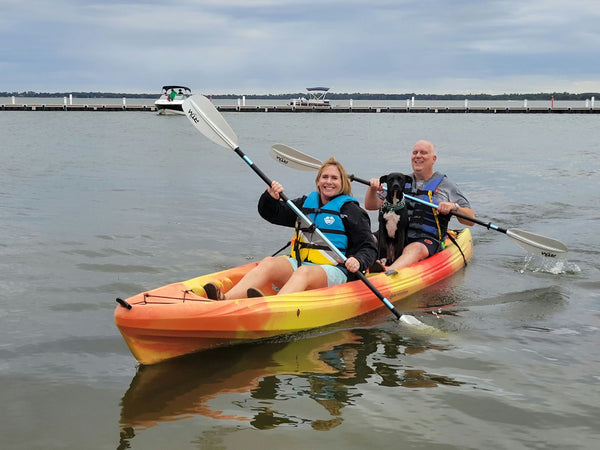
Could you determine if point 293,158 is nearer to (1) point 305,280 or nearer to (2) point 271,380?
(1) point 305,280

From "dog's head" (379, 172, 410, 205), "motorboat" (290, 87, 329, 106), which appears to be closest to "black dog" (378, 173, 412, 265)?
"dog's head" (379, 172, 410, 205)

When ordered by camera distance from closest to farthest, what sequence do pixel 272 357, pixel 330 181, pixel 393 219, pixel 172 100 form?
pixel 272 357 < pixel 330 181 < pixel 393 219 < pixel 172 100

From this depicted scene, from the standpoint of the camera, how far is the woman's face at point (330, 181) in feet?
17.8

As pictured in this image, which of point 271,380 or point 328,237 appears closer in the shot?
point 271,380

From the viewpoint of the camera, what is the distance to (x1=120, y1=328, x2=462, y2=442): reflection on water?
3900 millimetres

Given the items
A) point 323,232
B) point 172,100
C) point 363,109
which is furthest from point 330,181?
point 363,109

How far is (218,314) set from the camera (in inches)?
178

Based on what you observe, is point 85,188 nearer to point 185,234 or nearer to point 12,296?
point 185,234

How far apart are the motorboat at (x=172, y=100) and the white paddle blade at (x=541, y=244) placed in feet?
140

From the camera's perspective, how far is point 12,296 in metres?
6.09

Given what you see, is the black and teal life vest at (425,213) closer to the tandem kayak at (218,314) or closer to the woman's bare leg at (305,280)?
the tandem kayak at (218,314)

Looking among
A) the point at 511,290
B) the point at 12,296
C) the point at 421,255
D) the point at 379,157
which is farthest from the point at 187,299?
the point at 379,157

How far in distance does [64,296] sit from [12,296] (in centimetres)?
45

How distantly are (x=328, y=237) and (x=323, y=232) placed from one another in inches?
2.3
